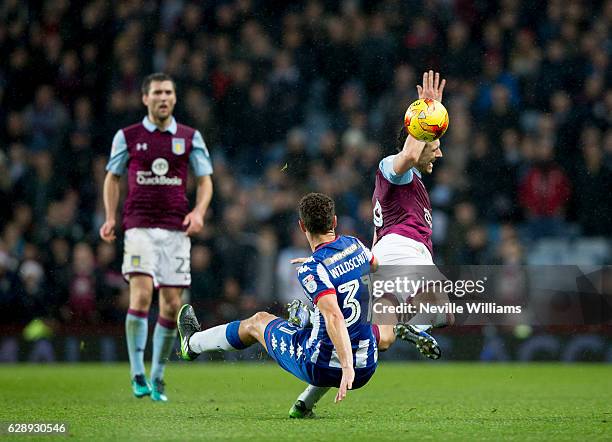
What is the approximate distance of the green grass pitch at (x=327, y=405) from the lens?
632 centimetres

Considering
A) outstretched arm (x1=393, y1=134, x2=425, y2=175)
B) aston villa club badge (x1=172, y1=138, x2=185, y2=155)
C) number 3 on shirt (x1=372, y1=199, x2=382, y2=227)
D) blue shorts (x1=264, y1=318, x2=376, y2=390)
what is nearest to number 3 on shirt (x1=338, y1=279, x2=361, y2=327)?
blue shorts (x1=264, y1=318, x2=376, y2=390)

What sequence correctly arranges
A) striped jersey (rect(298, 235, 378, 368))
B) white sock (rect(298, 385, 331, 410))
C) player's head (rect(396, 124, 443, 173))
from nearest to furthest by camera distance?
1. striped jersey (rect(298, 235, 378, 368))
2. white sock (rect(298, 385, 331, 410))
3. player's head (rect(396, 124, 443, 173))

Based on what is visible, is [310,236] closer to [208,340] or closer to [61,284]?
[208,340]

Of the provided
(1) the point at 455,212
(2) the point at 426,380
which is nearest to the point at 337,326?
(2) the point at 426,380

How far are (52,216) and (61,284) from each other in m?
1.02

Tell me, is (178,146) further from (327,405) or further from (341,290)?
(341,290)

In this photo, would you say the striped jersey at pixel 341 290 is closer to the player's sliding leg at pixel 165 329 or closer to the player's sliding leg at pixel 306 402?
the player's sliding leg at pixel 306 402

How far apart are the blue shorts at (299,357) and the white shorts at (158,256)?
2.25 metres

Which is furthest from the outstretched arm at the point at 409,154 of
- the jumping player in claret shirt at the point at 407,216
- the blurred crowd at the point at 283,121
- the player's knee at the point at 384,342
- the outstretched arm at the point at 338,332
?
the blurred crowd at the point at 283,121

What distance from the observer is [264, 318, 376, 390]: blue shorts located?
266 inches

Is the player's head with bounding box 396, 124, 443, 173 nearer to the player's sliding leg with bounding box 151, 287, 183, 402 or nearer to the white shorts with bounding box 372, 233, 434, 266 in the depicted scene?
the white shorts with bounding box 372, 233, 434, 266

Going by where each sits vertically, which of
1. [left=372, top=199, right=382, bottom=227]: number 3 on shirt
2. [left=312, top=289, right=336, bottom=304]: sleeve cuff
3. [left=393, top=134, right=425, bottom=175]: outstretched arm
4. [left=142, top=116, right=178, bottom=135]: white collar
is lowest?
[left=312, top=289, right=336, bottom=304]: sleeve cuff

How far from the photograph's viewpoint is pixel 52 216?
47.5 feet

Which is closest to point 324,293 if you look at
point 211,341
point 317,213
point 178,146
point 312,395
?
point 317,213
